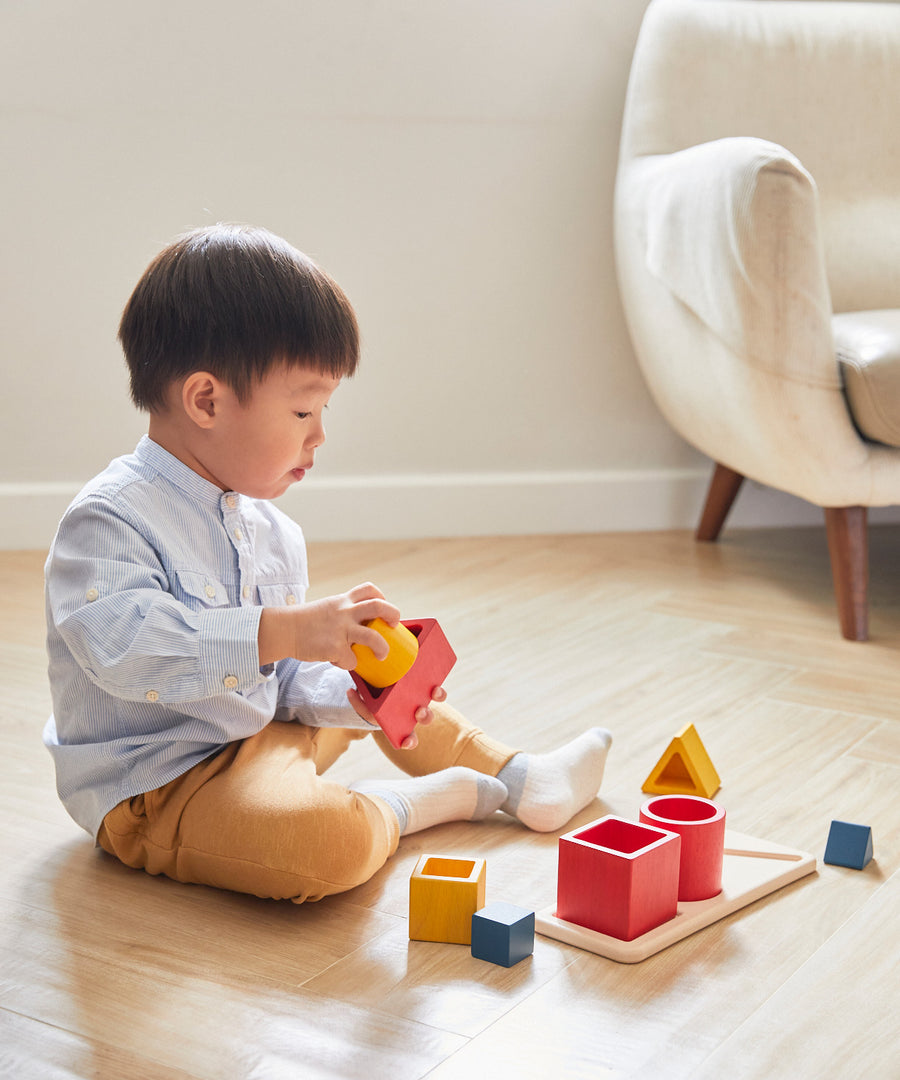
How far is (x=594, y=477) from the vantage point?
2.19 m

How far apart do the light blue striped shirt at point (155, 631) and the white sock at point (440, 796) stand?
63 millimetres

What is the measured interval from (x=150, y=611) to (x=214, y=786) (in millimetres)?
149

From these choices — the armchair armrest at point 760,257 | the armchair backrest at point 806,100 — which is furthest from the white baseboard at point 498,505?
the armchair armrest at point 760,257

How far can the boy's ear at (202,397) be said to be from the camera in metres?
0.88

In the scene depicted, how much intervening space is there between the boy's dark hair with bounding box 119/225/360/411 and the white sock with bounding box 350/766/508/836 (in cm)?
34

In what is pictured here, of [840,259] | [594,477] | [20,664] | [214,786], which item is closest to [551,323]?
[594,477]

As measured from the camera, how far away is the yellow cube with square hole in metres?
0.80

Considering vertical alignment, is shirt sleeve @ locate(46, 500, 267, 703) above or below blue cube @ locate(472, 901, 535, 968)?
above

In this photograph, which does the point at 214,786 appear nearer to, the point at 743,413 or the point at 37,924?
the point at 37,924

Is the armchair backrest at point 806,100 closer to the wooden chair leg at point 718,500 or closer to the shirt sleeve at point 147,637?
the wooden chair leg at point 718,500

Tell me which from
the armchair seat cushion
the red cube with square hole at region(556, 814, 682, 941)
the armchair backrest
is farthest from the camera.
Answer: the armchair backrest

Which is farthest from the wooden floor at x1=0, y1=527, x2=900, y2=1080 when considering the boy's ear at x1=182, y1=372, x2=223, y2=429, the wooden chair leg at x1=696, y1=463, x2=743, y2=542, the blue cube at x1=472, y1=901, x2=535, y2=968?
the wooden chair leg at x1=696, y1=463, x2=743, y2=542

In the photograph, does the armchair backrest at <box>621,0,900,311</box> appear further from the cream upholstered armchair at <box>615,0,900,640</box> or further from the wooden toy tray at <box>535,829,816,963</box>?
the wooden toy tray at <box>535,829,816,963</box>

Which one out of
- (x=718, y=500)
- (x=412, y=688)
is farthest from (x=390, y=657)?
(x=718, y=500)
